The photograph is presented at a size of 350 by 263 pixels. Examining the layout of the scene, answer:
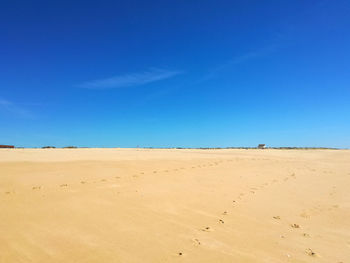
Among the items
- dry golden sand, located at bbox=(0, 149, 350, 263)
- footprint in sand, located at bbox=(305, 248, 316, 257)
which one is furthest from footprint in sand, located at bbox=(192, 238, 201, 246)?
footprint in sand, located at bbox=(305, 248, 316, 257)

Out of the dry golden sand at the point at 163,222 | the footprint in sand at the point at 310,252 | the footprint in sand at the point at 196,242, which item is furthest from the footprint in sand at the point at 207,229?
the footprint in sand at the point at 310,252

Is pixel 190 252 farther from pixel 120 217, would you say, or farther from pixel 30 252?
pixel 30 252

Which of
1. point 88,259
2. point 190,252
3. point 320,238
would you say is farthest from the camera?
point 320,238

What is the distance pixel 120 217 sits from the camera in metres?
4.26

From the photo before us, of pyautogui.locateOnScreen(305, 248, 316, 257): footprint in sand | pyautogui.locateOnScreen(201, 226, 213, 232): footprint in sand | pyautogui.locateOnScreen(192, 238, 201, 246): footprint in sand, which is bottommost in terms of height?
pyautogui.locateOnScreen(305, 248, 316, 257): footprint in sand

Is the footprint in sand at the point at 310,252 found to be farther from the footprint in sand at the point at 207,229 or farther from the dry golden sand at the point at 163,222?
the footprint in sand at the point at 207,229

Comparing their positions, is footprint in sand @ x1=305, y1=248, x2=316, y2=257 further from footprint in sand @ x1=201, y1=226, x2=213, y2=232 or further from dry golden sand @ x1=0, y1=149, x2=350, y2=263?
footprint in sand @ x1=201, y1=226, x2=213, y2=232

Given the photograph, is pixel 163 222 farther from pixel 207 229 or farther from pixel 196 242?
pixel 196 242

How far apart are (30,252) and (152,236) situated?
1.70 metres

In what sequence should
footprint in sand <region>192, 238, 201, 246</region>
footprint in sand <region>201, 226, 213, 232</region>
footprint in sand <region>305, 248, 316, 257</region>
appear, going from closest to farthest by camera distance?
footprint in sand <region>305, 248, 316, 257</region>, footprint in sand <region>192, 238, 201, 246</region>, footprint in sand <region>201, 226, 213, 232</region>

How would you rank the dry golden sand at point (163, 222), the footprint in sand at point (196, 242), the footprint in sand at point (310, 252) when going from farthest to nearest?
the footprint in sand at point (196, 242), the footprint in sand at point (310, 252), the dry golden sand at point (163, 222)

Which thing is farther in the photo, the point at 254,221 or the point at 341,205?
the point at 341,205

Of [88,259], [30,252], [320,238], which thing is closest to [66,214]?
[30,252]

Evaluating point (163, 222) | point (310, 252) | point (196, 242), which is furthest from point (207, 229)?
point (310, 252)
